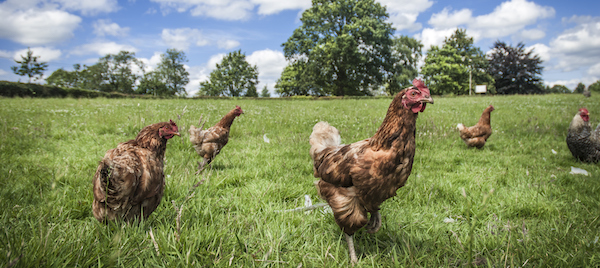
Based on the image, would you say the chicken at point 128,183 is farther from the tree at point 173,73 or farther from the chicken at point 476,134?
the tree at point 173,73

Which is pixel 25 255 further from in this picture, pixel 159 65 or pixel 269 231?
pixel 159 65

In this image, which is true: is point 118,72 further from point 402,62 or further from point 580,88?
point 580,88

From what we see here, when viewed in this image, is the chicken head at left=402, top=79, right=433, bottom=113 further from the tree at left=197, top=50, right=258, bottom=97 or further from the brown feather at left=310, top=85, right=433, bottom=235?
the tree at left=197, top=50, right=258, bottom=97

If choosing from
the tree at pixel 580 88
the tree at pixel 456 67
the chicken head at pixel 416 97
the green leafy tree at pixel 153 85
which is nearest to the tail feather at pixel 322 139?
the chicken head at pixel 416 97

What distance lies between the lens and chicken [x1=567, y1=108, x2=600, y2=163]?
5.02 meters

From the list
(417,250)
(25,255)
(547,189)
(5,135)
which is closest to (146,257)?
(25,255)

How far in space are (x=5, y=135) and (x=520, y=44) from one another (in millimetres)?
66965

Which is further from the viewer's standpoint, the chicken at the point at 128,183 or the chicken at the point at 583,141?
the chicken at the point at 583,141

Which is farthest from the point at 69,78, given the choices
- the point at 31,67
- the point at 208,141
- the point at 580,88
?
the point at 580,88

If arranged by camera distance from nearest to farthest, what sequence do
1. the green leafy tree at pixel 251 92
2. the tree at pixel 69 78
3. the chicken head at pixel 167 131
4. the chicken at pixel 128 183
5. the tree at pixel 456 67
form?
the chicken at pixel 128 183 < the chicken head at pixel 167 131 < the tree at pixel 456 67 < the green leafy tree at pixel 251 92 < the tree at pixel 69 78

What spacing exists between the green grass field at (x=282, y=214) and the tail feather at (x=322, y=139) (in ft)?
2.12

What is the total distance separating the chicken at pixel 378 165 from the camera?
195cm

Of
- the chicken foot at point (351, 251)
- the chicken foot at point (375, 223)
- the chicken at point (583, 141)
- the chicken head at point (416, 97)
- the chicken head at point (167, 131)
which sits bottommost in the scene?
the chicken foot at point (351, 251)

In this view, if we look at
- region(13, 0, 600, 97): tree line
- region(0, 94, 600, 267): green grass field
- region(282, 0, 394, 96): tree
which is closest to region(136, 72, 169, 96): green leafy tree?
region(13, 0, 600, 97): tree line
